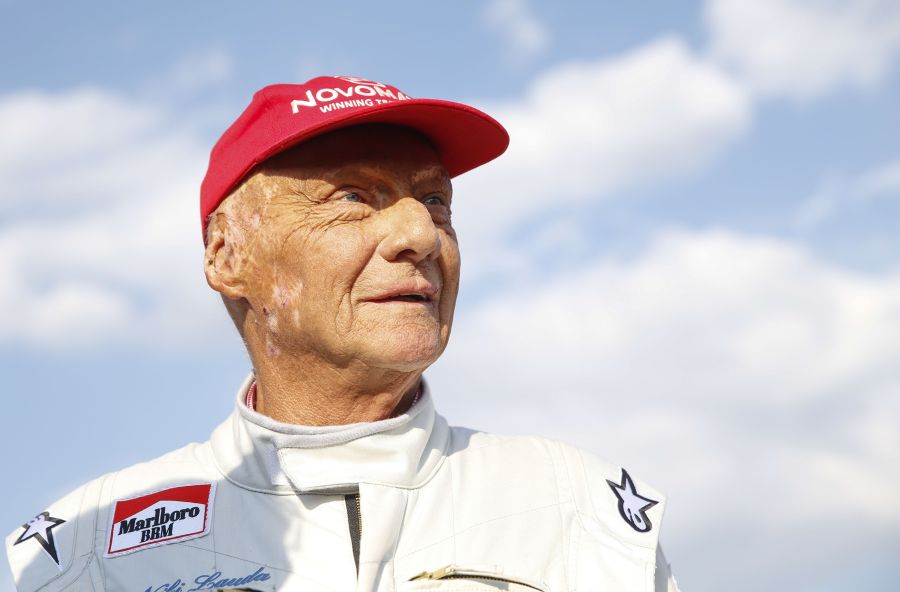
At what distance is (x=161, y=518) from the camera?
14.7 feet

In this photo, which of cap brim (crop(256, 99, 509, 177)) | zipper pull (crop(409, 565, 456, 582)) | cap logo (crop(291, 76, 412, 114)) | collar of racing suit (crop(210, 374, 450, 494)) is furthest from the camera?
cap logo (crop(291, 76, 412, 114))

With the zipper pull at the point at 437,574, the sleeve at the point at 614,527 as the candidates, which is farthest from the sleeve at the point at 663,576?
the zipper pull at the point at 437,574

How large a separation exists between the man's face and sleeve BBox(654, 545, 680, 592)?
119cm

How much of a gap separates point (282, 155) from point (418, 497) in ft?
4.57

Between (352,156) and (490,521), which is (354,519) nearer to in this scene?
(490,521)

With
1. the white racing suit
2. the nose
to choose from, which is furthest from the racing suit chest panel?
the nose

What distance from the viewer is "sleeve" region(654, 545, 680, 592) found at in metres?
4.55

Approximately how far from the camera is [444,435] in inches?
187

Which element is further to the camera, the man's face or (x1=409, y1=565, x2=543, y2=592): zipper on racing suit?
the man's face

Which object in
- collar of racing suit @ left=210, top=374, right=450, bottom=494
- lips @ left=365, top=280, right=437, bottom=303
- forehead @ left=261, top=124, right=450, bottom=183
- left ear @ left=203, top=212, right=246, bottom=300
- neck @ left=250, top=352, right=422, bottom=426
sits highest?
forehead @ left=261, top=124, right=450, bottom=183

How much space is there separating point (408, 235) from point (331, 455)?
2.77 ft

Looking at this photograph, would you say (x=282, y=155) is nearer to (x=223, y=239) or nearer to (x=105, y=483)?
(x=223, y=239)

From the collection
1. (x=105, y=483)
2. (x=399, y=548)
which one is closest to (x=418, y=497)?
(x=399, y=548)

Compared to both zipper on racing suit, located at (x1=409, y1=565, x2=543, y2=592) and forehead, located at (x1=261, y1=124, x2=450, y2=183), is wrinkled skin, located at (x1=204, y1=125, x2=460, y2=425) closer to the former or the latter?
forehead, located at (x1=261, y1=124, x2=450, y2=183)
